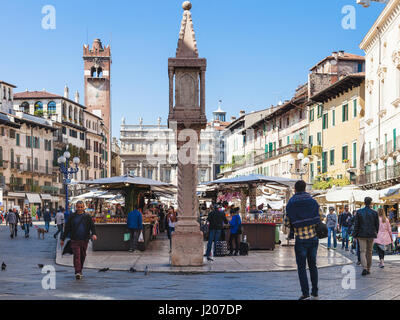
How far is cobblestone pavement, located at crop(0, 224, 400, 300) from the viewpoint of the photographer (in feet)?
34.1

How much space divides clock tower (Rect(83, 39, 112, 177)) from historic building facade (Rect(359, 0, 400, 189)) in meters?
64.8

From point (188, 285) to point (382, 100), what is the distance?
2898 centimetres

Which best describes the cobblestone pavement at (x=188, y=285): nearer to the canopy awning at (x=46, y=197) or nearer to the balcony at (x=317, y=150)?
the balcony at (x=317, y=150)

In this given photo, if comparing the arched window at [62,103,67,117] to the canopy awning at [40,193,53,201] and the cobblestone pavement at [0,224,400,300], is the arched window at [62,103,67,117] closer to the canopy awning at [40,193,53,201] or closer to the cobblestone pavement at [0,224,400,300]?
the canopy awning at [40,193,53,201]

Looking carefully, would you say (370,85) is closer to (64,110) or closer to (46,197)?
(46,197)

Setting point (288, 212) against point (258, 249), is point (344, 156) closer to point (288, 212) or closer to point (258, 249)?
point (258, 249)

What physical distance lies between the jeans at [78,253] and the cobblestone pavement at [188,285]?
0.79 ft

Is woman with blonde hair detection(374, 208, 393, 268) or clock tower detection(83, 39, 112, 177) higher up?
clock tower detection(83, 39, 112, 177)

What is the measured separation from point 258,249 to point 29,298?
12777 mm

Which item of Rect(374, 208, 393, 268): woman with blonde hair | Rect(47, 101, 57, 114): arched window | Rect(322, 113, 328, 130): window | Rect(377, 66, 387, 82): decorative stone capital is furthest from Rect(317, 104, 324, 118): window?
Rect(47, 101, 57, 114): arched window

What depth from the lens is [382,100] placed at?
127 ft

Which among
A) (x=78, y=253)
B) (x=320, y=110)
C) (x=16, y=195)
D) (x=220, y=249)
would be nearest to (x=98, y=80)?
(x=16, y=195)

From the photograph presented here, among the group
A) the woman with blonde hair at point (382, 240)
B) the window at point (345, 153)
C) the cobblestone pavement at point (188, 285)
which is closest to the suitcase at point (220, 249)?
the cobblestone pavement at point (188, 285)

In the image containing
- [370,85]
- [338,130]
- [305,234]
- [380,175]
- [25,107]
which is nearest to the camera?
[305,234]
